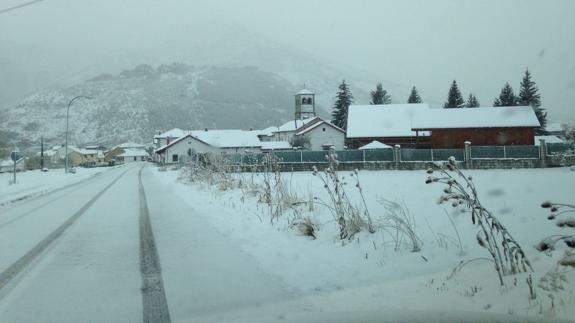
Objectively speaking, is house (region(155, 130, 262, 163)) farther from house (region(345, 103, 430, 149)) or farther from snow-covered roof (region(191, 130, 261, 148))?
house (region(345, 103, 430, 149))

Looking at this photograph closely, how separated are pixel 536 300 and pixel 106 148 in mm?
209725

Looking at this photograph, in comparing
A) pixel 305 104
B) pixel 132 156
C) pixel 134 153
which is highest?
pixel 305 104

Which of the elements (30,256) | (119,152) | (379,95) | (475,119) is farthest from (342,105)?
(119,152)

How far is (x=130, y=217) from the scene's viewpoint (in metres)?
11.4

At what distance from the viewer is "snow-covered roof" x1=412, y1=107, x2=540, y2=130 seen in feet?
138

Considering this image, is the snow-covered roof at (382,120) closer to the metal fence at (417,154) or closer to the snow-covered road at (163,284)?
the metal fence at (417,154)

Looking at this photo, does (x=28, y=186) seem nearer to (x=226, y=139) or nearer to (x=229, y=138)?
(x=226, y=139)

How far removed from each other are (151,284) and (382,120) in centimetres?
5031

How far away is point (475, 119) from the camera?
43.6 metres

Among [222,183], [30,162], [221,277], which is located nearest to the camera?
[221,277]

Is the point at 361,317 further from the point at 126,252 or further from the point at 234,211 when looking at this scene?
the point at 234,211

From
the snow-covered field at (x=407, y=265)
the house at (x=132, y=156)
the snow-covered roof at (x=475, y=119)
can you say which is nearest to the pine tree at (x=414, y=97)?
the snow-covered roof at (x=475, y=119)

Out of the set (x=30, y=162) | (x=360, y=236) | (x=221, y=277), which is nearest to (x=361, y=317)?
(x=221, y=277)

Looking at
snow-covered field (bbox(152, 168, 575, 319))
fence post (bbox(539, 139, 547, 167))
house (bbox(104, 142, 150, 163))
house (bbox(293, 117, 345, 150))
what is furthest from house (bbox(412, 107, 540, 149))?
house (bbox(104, 142, 150, 163))
